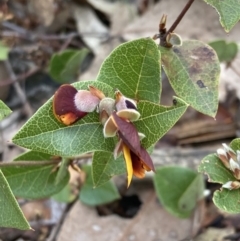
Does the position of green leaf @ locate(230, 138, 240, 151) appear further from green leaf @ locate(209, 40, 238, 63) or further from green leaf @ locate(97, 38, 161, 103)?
green leaf @ locate(209, 40, 238, 63)

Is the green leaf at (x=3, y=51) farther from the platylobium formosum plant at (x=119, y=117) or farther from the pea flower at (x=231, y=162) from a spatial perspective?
the pea flower at (x=231, y=162)

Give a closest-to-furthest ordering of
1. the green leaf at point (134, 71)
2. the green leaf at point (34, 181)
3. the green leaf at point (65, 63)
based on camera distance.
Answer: the green leaf at point (134, 71), the green leaf at point (34, 181), the green leaf at point (65, 63)

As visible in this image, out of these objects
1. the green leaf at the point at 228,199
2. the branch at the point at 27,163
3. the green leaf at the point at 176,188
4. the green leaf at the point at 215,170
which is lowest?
the green leaf at the point at 176,188

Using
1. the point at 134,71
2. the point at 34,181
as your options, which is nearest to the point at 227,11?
the point at 134,71

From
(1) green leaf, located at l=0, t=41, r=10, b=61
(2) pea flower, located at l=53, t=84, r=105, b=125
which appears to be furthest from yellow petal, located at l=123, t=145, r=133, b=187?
(1) green leaf, located at l=0, t=41, r=10, b=61

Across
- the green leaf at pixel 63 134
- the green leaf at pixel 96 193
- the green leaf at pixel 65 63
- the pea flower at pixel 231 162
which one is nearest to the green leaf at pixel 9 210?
the green leaf at pixel 63 134

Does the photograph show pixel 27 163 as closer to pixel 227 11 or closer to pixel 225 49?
pixel 227 11
